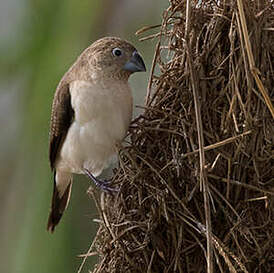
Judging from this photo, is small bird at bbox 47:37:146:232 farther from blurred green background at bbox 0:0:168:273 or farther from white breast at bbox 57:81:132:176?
blurred green background at bbox 0:0:168:273

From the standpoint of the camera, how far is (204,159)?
241 centimetres

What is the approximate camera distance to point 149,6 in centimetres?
403

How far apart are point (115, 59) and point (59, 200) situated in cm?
71

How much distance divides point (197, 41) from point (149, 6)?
53.2 inches

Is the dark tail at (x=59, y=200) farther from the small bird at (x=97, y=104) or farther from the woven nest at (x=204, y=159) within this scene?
the woven nest at (x=204, y=159)

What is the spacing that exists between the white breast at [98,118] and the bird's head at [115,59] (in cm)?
4

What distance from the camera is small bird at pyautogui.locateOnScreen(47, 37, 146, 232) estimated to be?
2902mm

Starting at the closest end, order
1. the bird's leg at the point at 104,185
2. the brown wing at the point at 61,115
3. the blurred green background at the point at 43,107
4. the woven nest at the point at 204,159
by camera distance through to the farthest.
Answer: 1. the woven nest at the point at 204,159
2. the bird's leg at the point at 104,185
3. the brown wing at the point at 61,115
4. the blurred green background at the point at 43,107

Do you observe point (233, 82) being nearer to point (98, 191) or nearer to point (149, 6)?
point (98, 191)

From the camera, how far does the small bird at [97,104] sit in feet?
9.52

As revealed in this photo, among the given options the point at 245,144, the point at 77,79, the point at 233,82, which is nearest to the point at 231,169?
the point at 245,144

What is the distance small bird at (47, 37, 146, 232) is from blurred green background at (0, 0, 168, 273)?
31 centimetres

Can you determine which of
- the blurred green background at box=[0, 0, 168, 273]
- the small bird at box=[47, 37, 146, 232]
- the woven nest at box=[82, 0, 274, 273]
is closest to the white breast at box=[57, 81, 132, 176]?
the small bird at box=[47, 37, 146, 232]

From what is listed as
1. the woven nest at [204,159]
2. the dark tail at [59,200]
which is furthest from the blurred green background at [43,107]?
the woven nest at [204,159]
